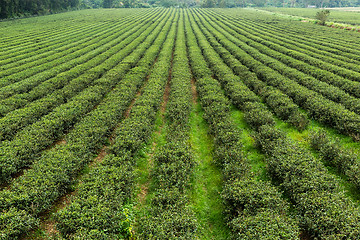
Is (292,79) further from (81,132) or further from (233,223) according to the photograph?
(81,132)

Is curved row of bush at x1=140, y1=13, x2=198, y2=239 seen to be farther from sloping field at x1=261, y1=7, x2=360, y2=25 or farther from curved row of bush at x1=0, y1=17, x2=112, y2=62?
sloping field at x1=261, y1=7, x2=360, y2=25

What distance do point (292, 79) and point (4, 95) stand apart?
28.9 m

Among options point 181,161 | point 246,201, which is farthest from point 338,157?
point 181,161

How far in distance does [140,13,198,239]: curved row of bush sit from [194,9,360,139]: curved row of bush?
10.2 metres

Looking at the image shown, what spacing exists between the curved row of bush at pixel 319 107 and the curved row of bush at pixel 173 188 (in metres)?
10.2

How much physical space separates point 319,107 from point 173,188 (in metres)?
13.8

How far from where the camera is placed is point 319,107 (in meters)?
15.0

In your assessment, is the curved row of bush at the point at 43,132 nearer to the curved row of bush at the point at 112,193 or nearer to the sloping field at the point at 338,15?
the curved row of bush at the point at 112,193

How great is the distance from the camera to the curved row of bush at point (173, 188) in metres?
6.93

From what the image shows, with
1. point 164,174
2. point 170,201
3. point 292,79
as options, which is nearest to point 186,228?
point 170,201

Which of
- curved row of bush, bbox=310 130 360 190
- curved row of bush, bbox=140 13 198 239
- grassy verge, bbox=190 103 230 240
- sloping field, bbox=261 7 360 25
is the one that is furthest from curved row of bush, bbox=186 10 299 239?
sloping field, bbox=261 7 360 25

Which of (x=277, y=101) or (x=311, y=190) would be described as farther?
(x=277, y=101)

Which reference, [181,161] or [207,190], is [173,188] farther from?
[207,190]

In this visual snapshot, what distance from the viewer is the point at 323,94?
Answer: 1736cm
